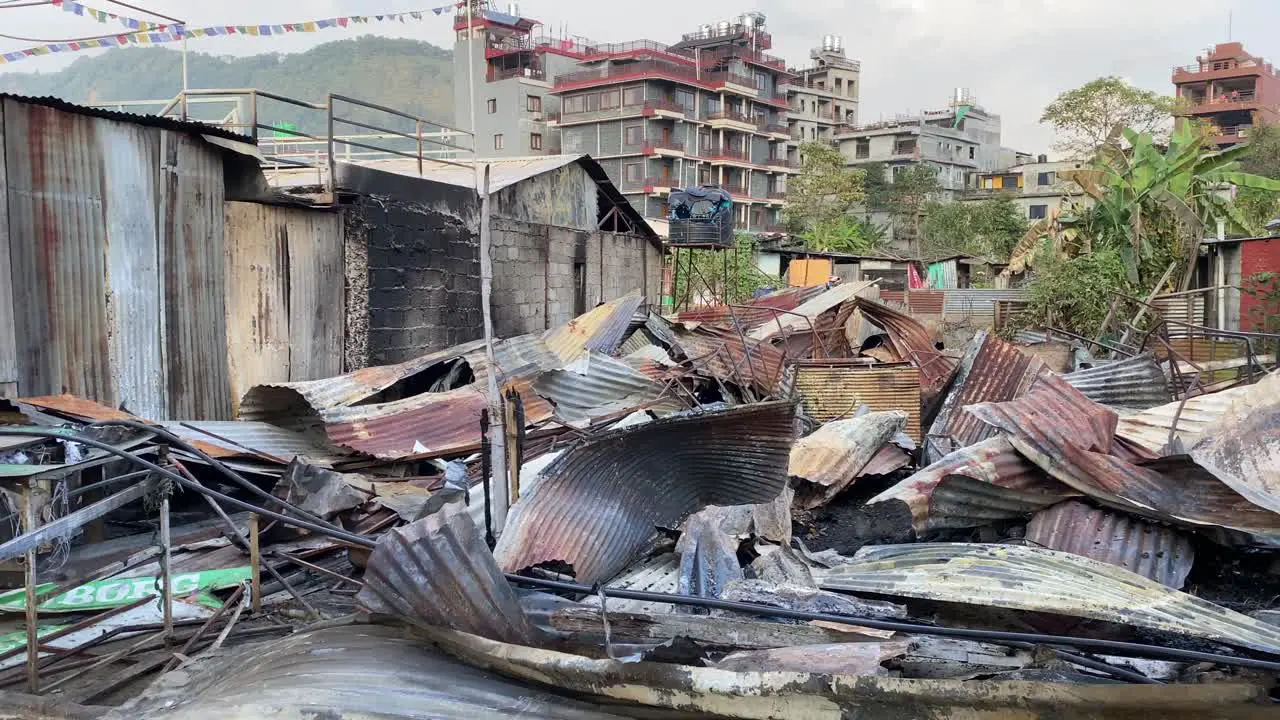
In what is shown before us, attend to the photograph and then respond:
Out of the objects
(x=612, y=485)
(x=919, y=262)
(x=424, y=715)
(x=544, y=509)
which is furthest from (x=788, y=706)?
(x=919, y=262)

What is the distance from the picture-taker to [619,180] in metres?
49.5

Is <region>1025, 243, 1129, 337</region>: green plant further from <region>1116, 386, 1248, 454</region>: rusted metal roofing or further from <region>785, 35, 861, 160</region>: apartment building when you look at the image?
<region>785, 35, 861, 160</region>: apartment building

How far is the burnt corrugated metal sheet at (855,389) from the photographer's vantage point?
25.6ft

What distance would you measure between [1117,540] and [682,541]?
6.56 feet

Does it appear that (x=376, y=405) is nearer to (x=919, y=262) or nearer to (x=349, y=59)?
(x=919, y=262)

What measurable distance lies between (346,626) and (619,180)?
47764 mm

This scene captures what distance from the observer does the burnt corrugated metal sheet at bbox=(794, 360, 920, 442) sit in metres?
7.80

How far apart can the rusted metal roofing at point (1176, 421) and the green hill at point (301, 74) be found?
113m

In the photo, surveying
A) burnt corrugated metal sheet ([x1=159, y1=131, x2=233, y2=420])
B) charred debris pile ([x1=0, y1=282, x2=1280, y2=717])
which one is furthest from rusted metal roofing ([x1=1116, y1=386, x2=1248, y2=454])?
burnt corrugated metal sheet ([x1=159, y1=131, x2=233, y2=420])

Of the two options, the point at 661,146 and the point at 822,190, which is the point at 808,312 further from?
the point at 661,146

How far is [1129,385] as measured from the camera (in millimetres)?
7266

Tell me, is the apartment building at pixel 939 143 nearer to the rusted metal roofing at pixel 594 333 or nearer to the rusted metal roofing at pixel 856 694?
the rusted metal roofing at pixel 594 333

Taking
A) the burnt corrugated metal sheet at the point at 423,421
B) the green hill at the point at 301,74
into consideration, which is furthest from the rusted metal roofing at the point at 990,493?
the green hill at the point at 301,74

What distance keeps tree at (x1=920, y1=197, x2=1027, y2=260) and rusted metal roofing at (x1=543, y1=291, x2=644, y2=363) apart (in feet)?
104
